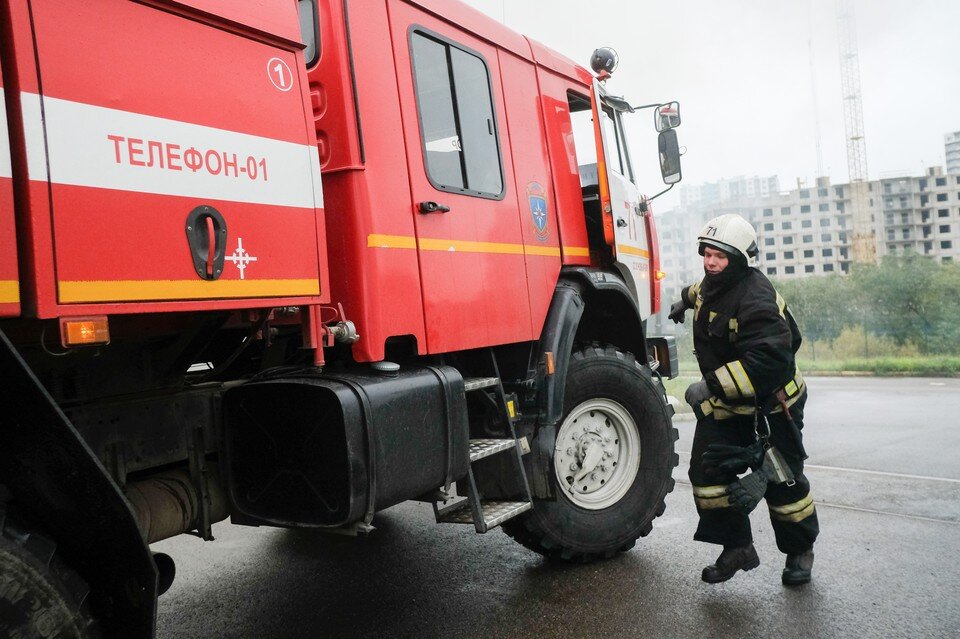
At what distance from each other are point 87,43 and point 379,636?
8.98 ft

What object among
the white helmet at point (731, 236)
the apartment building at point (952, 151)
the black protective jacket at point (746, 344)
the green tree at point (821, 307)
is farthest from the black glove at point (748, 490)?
the apartment building at point (952, 151)

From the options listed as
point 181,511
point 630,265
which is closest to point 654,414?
point 630,265

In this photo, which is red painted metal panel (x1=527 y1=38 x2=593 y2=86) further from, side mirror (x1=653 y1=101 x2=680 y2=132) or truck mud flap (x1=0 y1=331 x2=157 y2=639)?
truck mud flap (x1=0 y1=331 x2=157 y2=639)

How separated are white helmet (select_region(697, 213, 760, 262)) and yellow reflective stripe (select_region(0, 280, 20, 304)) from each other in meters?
3.10

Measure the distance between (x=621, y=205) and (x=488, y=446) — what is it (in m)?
2.11

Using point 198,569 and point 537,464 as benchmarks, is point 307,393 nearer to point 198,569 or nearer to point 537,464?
point 537,464

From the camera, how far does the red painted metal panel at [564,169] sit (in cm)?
445

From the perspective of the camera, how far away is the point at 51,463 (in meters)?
2.00

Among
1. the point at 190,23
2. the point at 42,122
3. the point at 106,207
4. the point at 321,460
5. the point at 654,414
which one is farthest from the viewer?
the point at 654,414

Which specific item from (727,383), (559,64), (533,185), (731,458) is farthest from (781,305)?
(559,64)

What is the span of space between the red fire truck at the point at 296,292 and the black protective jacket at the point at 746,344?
0.63 m

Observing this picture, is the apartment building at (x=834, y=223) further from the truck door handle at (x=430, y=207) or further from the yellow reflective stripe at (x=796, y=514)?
the truck door handle at (x=430, y=207)

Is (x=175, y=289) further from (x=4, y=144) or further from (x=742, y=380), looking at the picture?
(x=742, y=380)

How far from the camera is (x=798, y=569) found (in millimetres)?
3887
